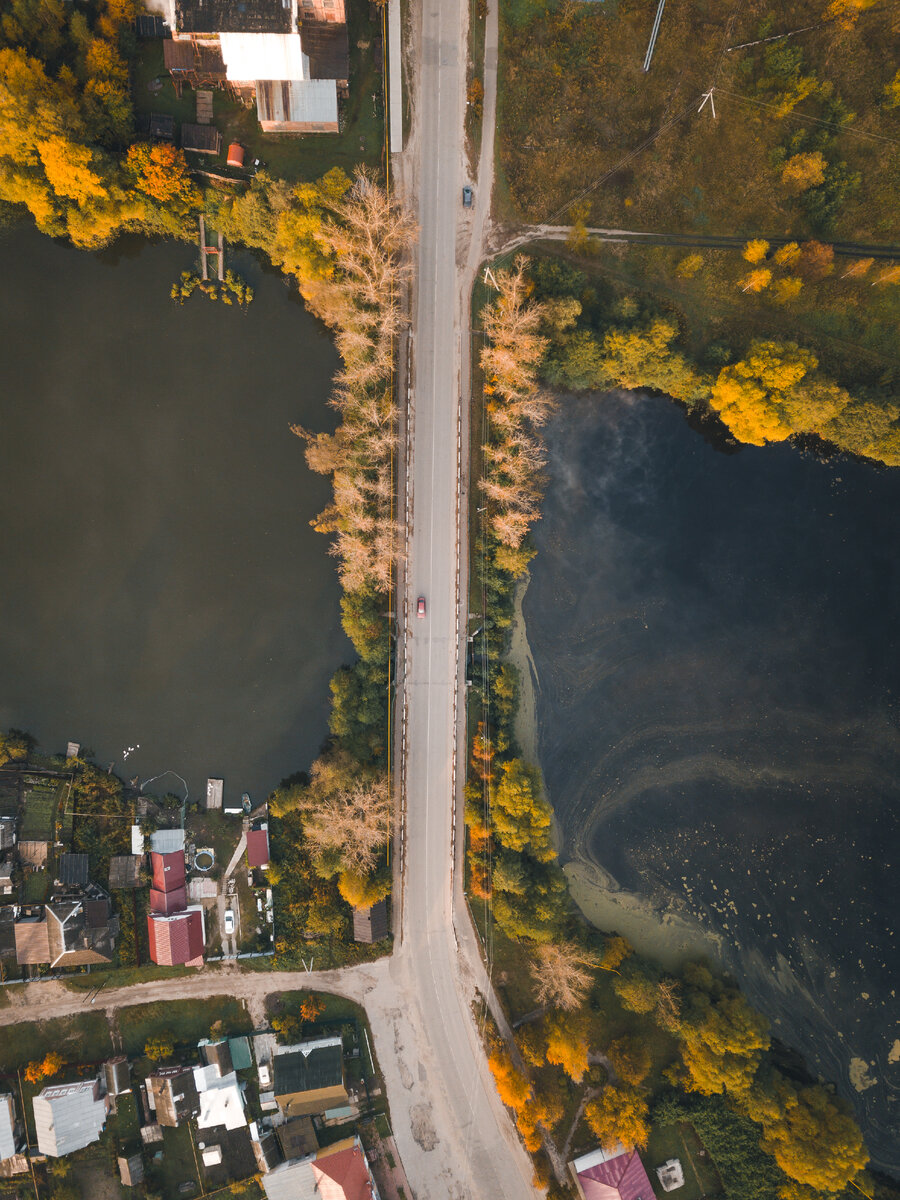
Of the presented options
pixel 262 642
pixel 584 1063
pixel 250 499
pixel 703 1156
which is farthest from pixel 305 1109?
pixel 250 499

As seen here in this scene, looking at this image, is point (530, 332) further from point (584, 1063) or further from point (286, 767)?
point (584, 1063)

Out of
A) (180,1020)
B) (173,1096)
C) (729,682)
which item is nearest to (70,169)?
(729,682)

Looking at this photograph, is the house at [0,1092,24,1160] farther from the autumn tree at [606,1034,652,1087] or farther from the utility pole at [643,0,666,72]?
the utility pole at [643,0,666,72]

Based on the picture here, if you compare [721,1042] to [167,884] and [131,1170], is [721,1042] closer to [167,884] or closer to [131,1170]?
[167,884]

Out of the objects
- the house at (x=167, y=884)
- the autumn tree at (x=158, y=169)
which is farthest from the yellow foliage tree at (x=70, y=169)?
the house at (x=167, y=884)

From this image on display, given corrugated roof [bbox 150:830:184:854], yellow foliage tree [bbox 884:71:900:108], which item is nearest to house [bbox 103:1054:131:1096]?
corrugated roof [bbox 150:830:184:854]
